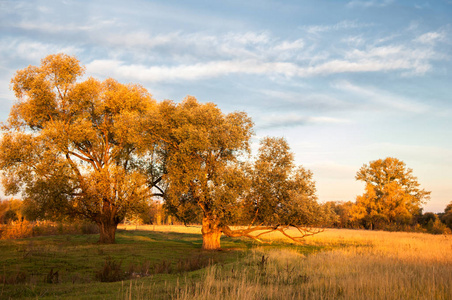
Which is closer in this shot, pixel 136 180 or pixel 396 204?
pixel 136 180

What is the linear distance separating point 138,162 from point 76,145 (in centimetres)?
617

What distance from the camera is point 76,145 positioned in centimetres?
3228

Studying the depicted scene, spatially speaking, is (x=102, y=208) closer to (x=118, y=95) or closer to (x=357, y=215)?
(x=118, y=95)

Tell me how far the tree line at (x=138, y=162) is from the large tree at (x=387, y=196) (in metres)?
51.9

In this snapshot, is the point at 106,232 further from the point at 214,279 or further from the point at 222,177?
the point at 214,279

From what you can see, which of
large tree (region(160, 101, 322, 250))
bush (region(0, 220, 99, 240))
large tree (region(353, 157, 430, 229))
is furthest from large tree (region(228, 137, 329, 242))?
large tree (region(353, 157, 430, 229))

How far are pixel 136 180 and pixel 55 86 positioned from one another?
1315cm

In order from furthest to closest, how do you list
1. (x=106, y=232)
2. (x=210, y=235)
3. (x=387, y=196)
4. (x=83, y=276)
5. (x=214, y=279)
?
1. (x=387, y=196)
2. (x=106, y=232)
3. (x=210, y=235)
4. (x=83, y=276)
5. (x=214, y=279)

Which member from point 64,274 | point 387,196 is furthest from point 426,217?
point 64,274

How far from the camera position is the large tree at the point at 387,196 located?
73.4m

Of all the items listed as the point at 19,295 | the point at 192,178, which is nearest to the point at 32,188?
the point at 192,178

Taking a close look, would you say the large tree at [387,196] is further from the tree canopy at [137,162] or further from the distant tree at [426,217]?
the tree canopy at [137,162]

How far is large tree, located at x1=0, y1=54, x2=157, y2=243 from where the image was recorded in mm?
29391

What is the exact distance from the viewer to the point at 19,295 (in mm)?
11250
